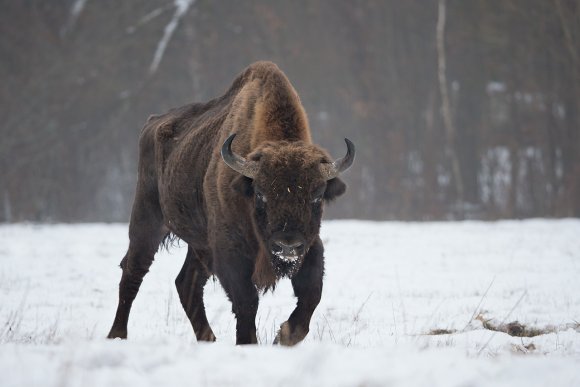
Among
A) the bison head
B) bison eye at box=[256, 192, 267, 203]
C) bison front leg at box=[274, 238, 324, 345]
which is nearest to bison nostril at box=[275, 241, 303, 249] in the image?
the bison head

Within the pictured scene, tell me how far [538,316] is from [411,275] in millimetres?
3526

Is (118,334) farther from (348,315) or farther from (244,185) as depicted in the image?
(348,315)

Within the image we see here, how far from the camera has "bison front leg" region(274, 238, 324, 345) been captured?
5344 millimetres

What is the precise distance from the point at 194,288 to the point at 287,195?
217 centimetres

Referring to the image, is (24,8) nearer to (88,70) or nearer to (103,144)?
(88,70)

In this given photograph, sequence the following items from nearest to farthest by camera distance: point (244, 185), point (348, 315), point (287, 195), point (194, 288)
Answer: point (287, 195), point (244, 185), point (194, 288), point (348, 315)

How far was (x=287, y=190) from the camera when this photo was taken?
526 centimetres

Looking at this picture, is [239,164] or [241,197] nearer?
[239,164]

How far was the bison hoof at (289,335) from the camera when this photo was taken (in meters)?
5.27

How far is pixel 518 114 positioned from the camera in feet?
81.6

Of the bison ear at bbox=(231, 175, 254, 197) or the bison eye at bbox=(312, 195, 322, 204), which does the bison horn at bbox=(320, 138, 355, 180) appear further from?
the bison ear at bbox=(231, 175, 254, 197)

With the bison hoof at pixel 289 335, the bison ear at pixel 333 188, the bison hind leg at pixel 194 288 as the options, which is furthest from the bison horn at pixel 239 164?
the bison hind leg at pixel 194 288

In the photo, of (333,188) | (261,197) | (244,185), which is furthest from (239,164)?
(333,188)

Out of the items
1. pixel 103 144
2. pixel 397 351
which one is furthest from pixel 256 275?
pixel 103 144
